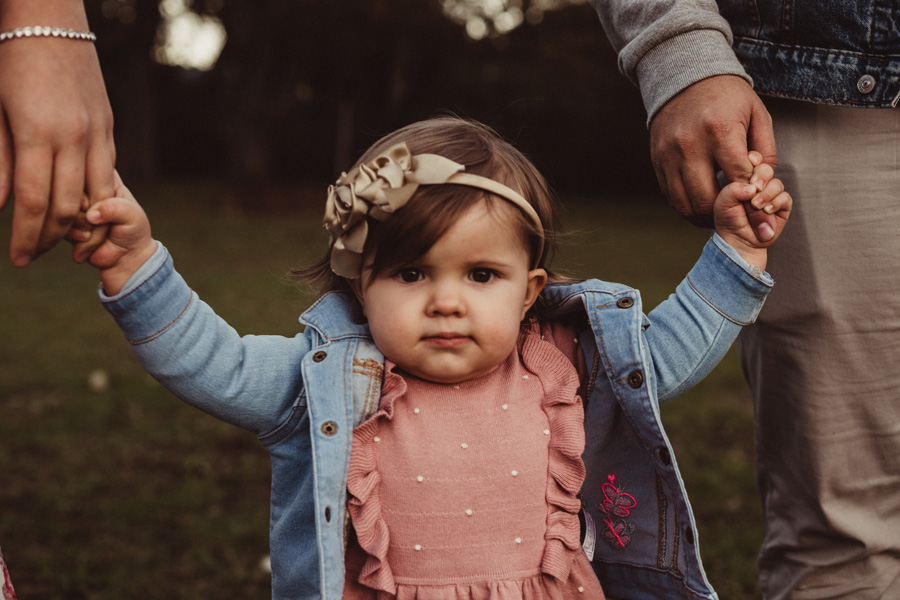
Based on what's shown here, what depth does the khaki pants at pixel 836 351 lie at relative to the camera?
207cm

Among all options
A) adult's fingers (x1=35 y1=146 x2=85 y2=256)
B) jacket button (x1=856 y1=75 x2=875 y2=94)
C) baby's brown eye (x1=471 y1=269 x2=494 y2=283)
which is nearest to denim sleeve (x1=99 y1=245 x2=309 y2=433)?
adult's fingers (x1=35 y1=146 x2=85 y2=256)

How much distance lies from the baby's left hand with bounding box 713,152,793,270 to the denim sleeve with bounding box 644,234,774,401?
33 mm

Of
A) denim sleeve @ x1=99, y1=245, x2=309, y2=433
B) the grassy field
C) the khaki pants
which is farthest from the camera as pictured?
the grassy field

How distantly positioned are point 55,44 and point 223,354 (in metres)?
0.66

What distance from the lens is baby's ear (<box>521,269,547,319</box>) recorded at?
6.61 ft

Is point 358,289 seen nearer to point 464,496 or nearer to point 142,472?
point 464,496

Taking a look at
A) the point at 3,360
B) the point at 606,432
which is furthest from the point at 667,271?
the point at 606,432

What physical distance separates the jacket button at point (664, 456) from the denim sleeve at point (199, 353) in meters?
0.81

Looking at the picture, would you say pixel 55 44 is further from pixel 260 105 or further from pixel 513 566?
pixel 260 105

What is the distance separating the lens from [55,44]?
1.51 m

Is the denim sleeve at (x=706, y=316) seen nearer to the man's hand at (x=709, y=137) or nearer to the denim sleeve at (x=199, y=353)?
the man's hand at (x=709, y=137)

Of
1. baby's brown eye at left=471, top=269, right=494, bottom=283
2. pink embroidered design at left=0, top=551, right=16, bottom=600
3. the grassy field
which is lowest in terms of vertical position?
the grassy field

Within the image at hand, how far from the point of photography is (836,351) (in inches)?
83.7

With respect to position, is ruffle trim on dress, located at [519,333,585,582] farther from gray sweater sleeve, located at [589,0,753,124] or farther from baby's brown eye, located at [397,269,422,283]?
gray sweater sleeve, located at [589,0,753,124]
